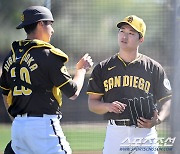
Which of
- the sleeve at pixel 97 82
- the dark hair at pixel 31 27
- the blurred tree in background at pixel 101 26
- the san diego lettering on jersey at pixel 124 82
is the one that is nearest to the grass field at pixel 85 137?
the blurred tree in background at pixel 101 26

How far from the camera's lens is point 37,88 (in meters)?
4.79

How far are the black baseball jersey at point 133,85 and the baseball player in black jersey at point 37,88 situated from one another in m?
0.50

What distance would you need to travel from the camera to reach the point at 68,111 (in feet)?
23.1

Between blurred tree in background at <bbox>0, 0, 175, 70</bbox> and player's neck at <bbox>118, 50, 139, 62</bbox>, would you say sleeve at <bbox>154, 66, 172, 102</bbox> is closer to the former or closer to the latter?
player's neck at <bbox>118, 50, 139, 62</bbox>

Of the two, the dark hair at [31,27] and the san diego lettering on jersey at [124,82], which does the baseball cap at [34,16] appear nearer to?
the dark hair at [31,27]

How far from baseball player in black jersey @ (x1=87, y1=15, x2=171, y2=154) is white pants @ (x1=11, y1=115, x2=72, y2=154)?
59 centimetres

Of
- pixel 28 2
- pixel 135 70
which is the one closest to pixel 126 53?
pixel 135 70

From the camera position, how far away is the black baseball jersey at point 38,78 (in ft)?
15.6

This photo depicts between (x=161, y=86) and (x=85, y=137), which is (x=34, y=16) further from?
(x=85, y=137)

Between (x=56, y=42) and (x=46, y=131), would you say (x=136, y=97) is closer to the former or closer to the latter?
(x=46, y=131)

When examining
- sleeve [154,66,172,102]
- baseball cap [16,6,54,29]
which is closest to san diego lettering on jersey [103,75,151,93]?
sleeve [154,66,172,102]

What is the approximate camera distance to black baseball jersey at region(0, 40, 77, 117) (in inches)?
188

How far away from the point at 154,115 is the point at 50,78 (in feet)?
3.44

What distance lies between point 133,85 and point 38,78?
0.95m
